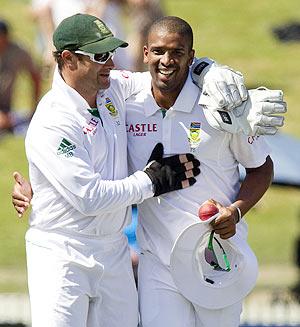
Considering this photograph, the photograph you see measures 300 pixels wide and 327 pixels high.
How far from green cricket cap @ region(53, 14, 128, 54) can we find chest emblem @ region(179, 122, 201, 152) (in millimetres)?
519

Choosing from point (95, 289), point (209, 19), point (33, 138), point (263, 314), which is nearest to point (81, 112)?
point (33, 138)

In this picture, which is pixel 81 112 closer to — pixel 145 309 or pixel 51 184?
pixel 51 184

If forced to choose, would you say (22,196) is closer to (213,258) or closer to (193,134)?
(193,134)

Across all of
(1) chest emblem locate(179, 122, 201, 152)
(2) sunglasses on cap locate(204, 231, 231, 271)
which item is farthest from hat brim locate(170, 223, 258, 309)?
(1) chest emblem locate(179, 122, 201, 152)

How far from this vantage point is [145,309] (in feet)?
23.7

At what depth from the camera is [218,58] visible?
1781 centimetres

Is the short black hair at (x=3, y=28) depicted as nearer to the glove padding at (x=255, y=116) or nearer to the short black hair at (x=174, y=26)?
the short black hair at (x=174, y=26)

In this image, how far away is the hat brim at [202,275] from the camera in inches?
281

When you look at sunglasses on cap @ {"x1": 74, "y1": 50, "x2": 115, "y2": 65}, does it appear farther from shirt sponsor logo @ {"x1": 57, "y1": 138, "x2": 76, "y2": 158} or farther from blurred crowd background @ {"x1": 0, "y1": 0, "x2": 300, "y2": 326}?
A: blurred crowd background @ {"x1": 0, "y1": 0, "x2": 300, "y2": 326}

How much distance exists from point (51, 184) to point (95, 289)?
1.83ft

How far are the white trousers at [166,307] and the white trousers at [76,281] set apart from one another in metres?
0.15

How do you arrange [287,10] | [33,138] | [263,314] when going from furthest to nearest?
[287,10], [263,314], [33,138]

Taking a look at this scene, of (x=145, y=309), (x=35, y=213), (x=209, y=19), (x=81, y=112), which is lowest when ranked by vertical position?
(x=209, y=19)

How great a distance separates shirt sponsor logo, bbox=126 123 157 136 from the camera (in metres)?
7.11
